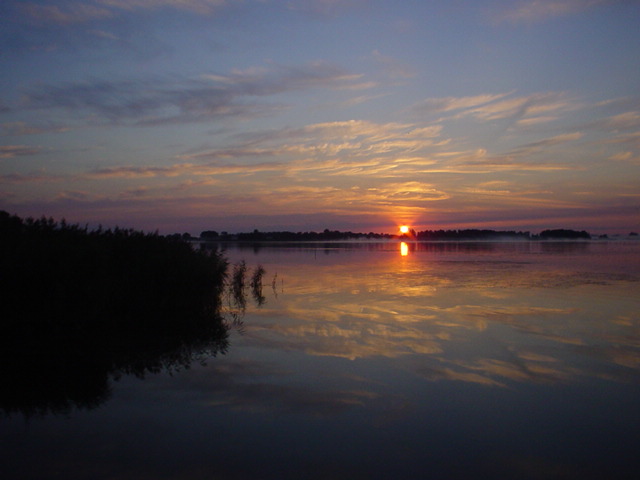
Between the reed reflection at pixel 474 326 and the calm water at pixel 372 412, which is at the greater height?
the reed reflection at pixel 474 326

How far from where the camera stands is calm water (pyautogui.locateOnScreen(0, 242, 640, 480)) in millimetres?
7367

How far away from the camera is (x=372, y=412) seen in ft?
31.0

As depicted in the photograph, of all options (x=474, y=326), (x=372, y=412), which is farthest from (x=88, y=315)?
(x=474, y=326)

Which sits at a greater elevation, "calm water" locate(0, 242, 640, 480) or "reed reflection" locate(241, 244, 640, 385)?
"reed reflection" locate(241, 244, 640, 385)

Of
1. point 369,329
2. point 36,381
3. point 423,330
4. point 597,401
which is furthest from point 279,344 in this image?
point 597,401

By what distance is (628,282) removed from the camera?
30.8m

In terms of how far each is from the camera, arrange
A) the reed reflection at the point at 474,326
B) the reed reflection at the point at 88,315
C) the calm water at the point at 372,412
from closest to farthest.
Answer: the calm water at the point at 372,412
the reed reflection at the point at 88,315
the reed reflection at the point at 474,326

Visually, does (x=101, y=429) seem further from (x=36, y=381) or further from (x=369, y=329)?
(x=369, y=329)

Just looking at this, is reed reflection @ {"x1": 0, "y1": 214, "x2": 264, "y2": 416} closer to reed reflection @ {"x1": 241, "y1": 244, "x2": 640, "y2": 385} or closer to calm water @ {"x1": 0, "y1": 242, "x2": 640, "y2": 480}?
calm water @ {"x1": 0, "y1": 242, "x2": 640, "y2": 480}

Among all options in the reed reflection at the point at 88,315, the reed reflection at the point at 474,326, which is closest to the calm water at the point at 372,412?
the reed reflection at the point at 474,326

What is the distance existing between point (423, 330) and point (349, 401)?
24.4 ft

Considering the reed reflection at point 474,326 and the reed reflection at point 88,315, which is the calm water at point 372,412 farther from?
the reed reflection at point 88,315

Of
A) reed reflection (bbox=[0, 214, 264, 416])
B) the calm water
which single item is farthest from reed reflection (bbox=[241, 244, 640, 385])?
reed reflection (bbox=[0, 214, 264, 416])

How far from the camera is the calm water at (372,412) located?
7.37m
